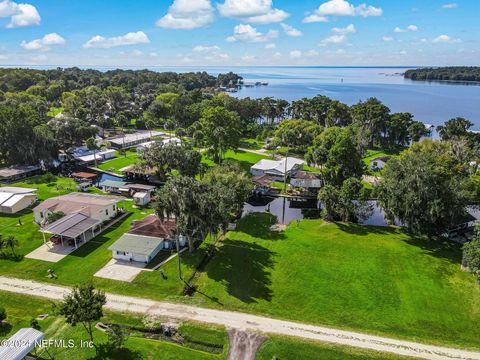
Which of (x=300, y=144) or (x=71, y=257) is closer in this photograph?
(x=71, y=257)

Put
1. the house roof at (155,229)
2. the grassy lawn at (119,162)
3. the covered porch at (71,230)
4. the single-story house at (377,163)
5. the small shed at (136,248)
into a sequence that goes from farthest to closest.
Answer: the single-story house at (377,163) < the grassy lawn at (119,162) < the house roof at (155,229) < the covered porch at (71,230) < the small shed at (136,248)

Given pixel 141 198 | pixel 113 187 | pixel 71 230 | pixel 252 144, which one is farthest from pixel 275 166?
pixel 71 230

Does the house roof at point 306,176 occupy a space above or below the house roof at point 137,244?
above

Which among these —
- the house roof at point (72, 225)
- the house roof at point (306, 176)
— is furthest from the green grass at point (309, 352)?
the house roof at point (306, 176)

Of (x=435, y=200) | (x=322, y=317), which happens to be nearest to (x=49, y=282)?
(x=322, y=317)

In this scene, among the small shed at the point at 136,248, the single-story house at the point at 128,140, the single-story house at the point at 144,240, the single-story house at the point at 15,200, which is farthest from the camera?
the single-story house at the point at 128,140

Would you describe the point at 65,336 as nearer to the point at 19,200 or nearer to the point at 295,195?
the point at 19,200

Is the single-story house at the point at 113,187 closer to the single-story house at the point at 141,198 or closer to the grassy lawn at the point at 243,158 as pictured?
the single-story house at the point at 141,198
